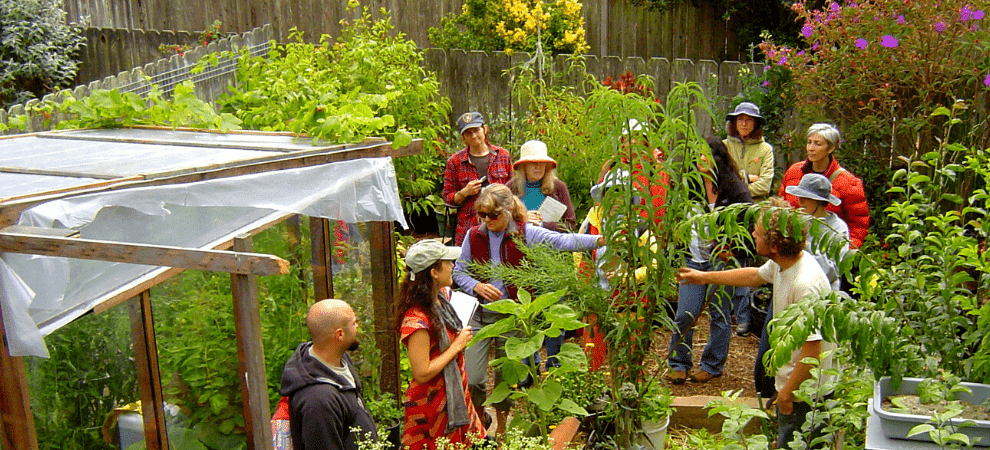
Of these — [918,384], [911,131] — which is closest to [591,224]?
[918,384]

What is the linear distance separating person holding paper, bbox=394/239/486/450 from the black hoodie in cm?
45

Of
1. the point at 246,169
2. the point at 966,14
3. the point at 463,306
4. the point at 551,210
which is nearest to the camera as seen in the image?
the point at 246,169

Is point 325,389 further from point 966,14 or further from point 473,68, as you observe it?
point 473,68

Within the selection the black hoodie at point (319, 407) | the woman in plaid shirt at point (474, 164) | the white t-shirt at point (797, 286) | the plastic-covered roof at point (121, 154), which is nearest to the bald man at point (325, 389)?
the black hoodie at point (319, 407)

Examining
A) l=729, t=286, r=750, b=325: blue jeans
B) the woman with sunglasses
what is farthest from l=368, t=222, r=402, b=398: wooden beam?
l=729, t=286, r=750, b=325: blue jeans

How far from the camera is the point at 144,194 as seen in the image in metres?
2.70

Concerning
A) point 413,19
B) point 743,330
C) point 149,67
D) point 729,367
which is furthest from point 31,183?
point 413,19

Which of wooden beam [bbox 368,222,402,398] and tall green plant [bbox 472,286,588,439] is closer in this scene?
tall green plant [bbox 472,286,588,439]

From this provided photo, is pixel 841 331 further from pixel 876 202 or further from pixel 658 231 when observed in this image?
pixel 876 202

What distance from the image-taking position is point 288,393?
114 inches

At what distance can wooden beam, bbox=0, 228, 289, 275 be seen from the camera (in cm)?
209

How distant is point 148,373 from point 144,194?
0.69 metres

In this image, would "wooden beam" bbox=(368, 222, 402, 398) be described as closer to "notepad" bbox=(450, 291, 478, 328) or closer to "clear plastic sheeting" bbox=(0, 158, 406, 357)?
"clear plastic sheeting" bbox=(0, 158, 406, 357)

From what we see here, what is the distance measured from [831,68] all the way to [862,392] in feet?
15.0
